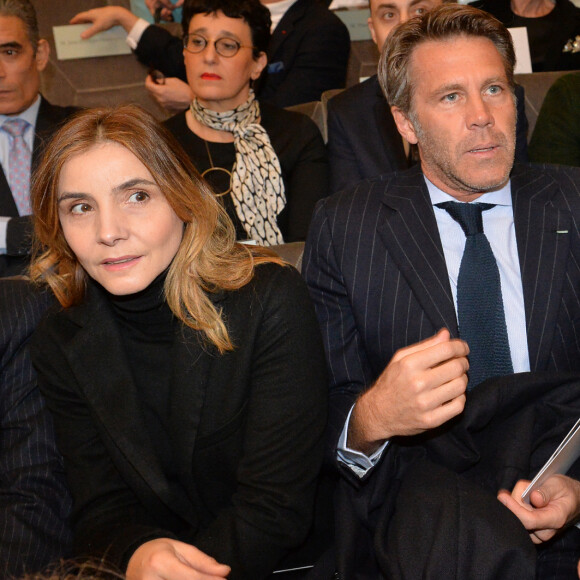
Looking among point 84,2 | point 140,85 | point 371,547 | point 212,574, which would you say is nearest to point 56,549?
point 212,574

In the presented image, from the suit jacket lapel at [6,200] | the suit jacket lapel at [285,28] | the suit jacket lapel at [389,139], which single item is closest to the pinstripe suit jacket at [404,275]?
the suit jacket lapel at [389,139]

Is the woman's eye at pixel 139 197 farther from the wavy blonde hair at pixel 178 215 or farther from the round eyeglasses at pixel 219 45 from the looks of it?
the round eyeglasses at pixel 219 45

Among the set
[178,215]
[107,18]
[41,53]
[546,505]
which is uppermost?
[107,18]

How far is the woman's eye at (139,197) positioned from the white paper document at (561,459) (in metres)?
0.92

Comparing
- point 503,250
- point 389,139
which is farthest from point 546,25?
point 503,250

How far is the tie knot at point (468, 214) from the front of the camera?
1.85 m

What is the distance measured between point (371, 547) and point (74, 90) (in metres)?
2.93

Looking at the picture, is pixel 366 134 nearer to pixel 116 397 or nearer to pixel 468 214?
pixel 468 214

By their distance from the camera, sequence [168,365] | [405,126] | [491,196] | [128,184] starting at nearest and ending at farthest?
[128,184] → [168,365] → [491,196] → [405,126]

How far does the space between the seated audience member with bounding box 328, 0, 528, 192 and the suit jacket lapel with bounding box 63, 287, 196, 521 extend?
4.38ft

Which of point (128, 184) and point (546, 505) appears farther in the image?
point (128, 184)

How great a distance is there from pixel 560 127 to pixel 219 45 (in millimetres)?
1269

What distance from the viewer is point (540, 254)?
5.88 ft

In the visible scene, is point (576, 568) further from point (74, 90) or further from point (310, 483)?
point (74, 90)
